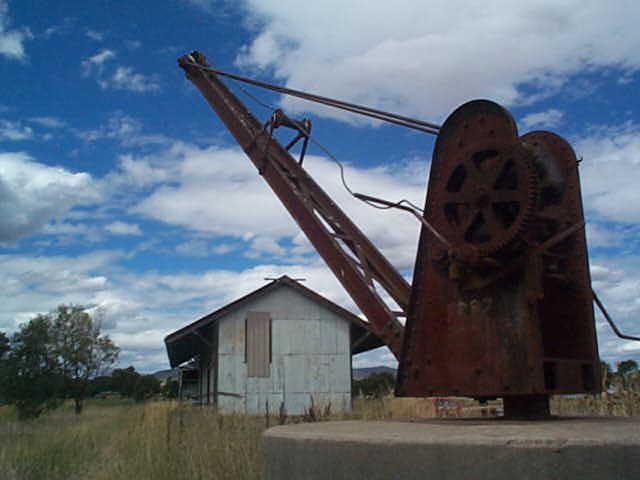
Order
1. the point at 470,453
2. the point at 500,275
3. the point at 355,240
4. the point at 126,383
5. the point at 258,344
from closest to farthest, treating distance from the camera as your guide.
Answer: the point at 470,453, the point at 500,275, the point at 355,240, the point at 258,344, the point at 126,383

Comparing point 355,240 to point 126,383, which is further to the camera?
point 126,383

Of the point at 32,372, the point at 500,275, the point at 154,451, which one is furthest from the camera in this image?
the point at 32,372

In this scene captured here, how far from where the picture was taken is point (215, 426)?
7605mm

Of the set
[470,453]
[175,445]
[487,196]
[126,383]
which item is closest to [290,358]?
[175,445]

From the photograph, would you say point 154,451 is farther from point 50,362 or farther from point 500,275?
point 50,362

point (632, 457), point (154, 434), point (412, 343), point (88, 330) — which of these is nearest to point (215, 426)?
point (154, 434)

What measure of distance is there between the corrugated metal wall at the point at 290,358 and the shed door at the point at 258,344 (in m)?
0.12

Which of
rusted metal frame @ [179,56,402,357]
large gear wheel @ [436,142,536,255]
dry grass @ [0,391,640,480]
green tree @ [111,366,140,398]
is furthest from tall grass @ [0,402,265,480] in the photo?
green tree @ [111,366,140,398]

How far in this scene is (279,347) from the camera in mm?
18016

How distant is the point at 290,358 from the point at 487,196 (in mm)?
14991

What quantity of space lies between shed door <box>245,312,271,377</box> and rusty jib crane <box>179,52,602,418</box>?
14.2 metres

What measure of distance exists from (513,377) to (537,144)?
1586 millimetres

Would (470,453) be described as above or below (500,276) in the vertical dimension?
below

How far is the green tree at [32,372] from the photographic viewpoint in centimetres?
2409
